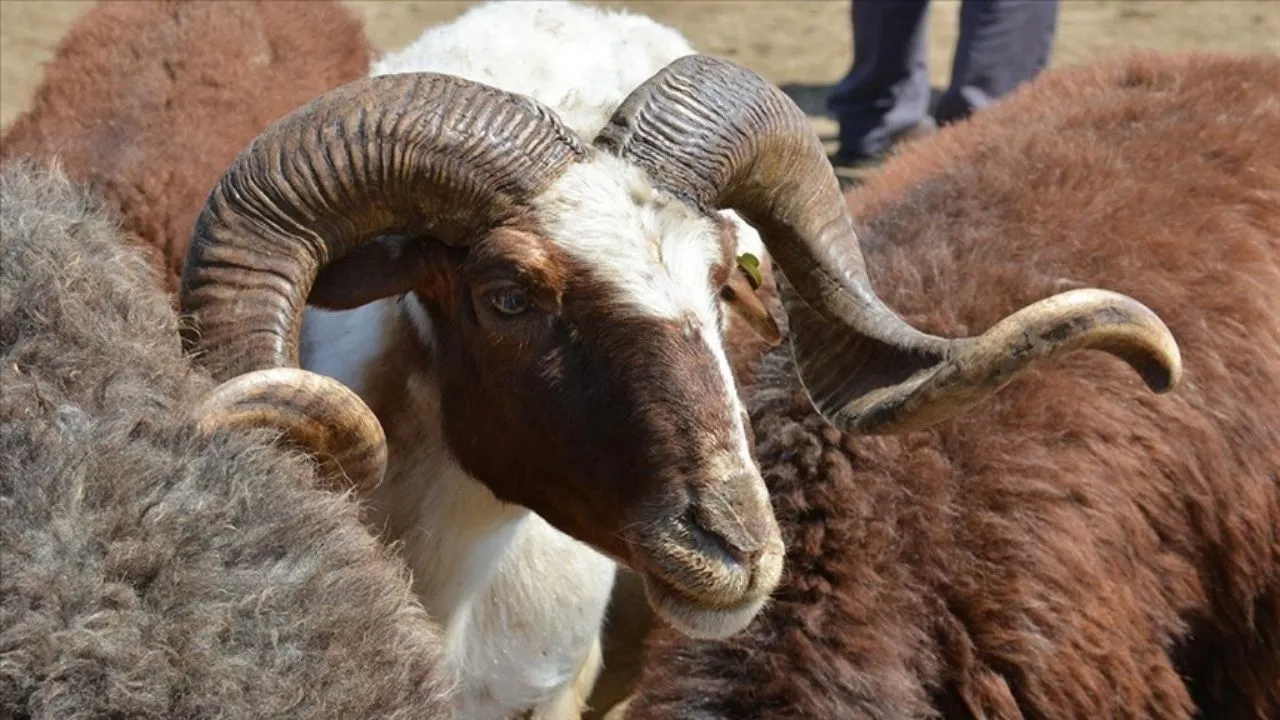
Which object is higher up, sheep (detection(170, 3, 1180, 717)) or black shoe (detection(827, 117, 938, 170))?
sheep (detection(170, 3, 1180, 717))

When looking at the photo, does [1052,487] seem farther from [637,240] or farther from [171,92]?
[171,92]

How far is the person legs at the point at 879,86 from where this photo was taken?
→ 27.3ft

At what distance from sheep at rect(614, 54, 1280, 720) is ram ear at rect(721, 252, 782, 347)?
6 cm

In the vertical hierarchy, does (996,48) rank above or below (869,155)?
above

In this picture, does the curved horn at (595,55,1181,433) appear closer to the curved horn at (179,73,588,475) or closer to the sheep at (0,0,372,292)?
the curved horn at (179,73,588,475)

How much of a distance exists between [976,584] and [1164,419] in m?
0.74

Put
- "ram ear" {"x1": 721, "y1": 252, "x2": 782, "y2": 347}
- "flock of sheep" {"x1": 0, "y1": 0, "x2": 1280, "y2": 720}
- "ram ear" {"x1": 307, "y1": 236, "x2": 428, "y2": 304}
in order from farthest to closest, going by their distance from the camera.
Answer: "ram ear" {"x1": 721, "y1": 252, "x2": 782, "y2": 347}
"ram ear" {"x1": 307, "y1": 236, "x2": 428, "y2": 304}
"flock of sheep" {"x1": 0, "y1": 0, "x2": 1280, "y2": 720}

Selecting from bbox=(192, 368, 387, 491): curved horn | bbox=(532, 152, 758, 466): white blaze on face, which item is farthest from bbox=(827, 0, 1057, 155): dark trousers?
bbox=(192, 368, 387, 491): curved horn

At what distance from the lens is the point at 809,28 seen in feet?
36.8

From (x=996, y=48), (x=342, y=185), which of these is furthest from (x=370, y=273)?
(x=996, y=48)

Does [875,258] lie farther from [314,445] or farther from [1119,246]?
[314,445]

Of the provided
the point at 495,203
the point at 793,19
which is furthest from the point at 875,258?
the point at 793,19

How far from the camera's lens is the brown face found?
2938 millimetres

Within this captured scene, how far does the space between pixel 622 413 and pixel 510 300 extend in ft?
1.10
